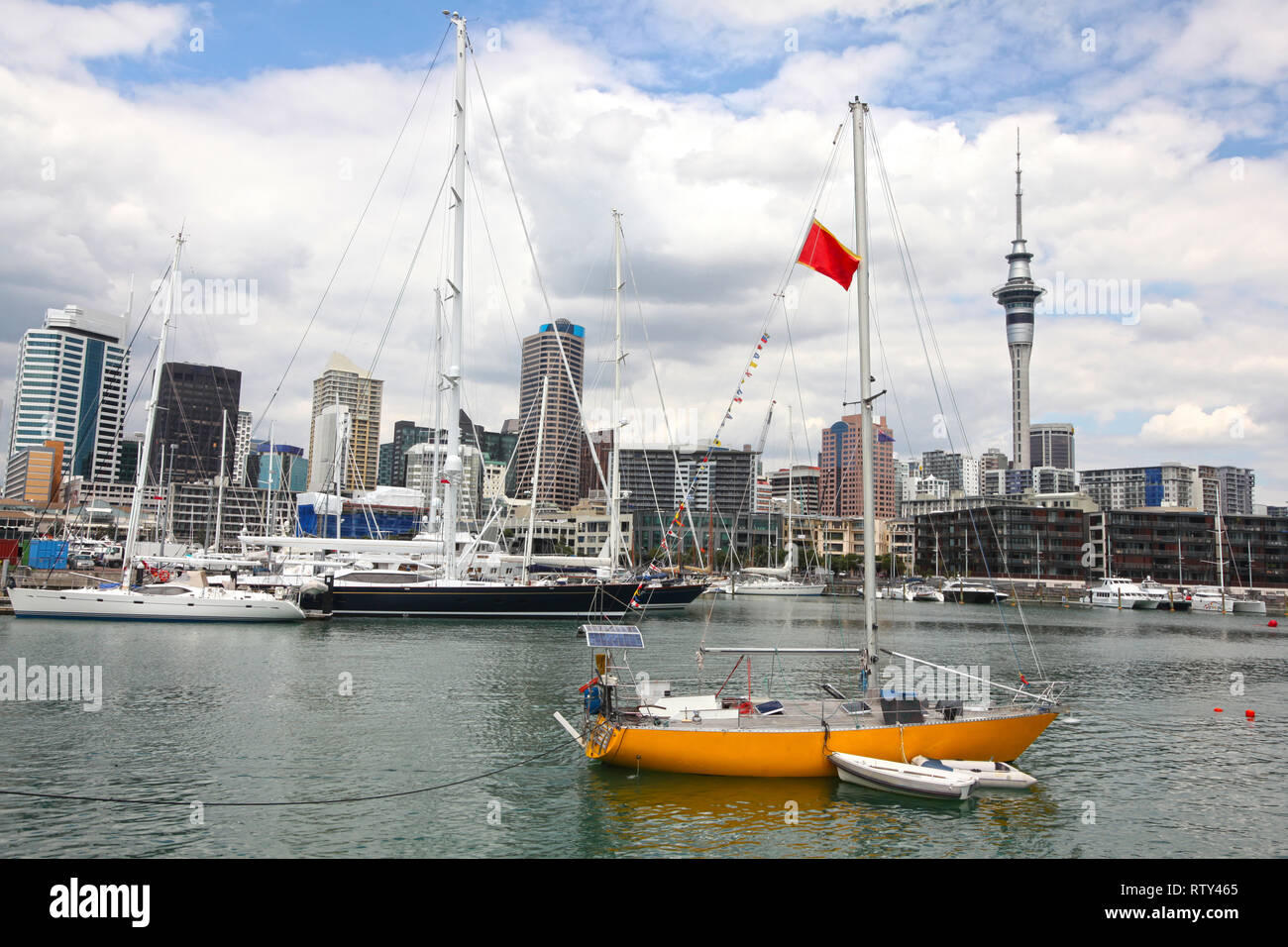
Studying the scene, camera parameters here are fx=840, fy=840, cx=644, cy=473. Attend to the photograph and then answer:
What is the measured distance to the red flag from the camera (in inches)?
826

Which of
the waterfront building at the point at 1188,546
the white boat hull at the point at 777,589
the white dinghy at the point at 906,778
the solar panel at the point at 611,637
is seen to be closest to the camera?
the white dinghy at the point at 906,778

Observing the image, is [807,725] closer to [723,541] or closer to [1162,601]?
[1162,601]

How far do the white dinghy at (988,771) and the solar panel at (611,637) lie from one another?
7.02m

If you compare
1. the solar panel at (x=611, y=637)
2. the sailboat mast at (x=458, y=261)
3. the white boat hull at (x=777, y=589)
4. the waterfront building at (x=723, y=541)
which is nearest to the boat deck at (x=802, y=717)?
the solar panel at (x=611, y=637)

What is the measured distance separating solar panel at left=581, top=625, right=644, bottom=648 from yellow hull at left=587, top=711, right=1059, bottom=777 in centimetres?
203

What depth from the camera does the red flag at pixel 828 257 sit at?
2098cm

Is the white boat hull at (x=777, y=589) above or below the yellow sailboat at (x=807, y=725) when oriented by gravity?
below

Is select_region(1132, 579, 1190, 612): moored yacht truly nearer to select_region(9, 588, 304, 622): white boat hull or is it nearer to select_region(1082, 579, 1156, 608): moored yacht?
select_region(1082, 579, 1156, 608): moored yacht

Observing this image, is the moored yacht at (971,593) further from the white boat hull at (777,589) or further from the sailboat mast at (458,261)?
the sailboat mast at (458,261)

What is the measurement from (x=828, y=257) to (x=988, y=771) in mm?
12777

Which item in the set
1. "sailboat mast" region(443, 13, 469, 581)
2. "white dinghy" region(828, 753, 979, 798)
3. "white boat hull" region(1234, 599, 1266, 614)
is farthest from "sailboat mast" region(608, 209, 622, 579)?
"white boat hull" region(1234, 599, 1266, 614)

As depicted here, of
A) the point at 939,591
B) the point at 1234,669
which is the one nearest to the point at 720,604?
the point at 939,591

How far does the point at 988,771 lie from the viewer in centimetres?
1903

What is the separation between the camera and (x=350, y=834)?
15.8 meters
